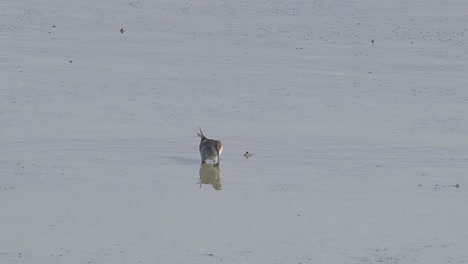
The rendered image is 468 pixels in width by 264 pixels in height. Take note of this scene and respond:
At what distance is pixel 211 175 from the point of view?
12.9 metres

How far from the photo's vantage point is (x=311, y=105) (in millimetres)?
16281

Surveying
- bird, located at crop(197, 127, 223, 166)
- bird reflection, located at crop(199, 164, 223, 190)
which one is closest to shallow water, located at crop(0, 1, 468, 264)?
bird reflection, located at crop(199, 164, 223, 190)

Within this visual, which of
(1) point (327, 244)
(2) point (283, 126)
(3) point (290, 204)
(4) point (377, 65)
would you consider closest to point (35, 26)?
(4) point (377, 65)

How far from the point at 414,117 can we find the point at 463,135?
113cm

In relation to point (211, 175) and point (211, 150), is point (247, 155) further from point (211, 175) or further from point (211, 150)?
point (211, 175)

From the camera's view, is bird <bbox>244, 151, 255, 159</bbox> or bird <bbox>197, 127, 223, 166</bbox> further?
bird <bbox>244, 151, 255, 159</bbox>

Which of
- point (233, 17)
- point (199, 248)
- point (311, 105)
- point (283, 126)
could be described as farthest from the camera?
point (233, 17)

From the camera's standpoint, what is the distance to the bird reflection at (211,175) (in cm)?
1255

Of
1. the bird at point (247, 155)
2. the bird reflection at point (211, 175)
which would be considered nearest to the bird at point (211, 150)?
the bird reflection at point (211, 175)

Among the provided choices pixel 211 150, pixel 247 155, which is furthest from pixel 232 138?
pixel 211 150

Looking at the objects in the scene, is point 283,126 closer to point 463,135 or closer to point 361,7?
point 463,135

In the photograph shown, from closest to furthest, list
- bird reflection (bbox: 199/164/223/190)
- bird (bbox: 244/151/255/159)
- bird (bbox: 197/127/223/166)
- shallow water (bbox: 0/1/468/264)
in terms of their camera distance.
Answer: shallow water (bbox: 0/1/468/264) → bird reflection (bbox: 199/164/223/190) → bird (bbox: 197/127/223/166) → bird (bbox: 244/151/255/159)

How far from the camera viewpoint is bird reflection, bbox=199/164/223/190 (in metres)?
12.6

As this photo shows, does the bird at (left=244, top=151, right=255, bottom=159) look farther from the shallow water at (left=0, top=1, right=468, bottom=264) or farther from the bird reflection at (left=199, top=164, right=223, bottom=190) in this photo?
the bird reflection at (left=199, top=164, right=223, bottom=190)
